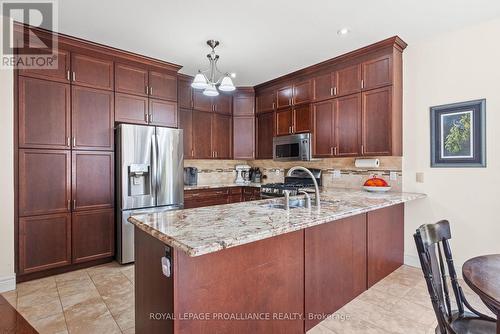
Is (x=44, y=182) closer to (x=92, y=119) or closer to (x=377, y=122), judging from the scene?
(x=92, y=119)

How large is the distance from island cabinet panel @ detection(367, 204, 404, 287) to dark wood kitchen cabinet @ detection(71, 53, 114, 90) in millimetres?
3322

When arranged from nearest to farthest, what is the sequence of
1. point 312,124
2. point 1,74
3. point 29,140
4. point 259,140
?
point 1,74, point 29,140, point 312,124, point 259,140

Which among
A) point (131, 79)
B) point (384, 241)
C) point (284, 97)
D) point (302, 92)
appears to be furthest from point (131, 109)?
point (384, 241)

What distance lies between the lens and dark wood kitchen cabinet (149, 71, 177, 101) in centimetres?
359

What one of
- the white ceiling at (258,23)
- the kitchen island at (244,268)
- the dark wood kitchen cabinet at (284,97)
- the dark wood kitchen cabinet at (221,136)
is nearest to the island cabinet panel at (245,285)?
the kitchen island at (244,268)

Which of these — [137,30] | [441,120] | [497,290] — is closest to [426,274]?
[497,290]

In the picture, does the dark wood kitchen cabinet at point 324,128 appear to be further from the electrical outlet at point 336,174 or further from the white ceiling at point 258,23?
the white ceiling at point 258,23

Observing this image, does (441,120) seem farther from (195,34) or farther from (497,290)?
(195,34)

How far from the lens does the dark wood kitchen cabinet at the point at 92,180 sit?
3.01m

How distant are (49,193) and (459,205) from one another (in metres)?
4.36

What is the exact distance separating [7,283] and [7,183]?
959 millimetres

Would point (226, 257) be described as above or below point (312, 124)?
below

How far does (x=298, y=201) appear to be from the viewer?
252 centimetres

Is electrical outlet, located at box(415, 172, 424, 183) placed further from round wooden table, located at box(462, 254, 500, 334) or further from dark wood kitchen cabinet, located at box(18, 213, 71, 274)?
dark wood kitchen cabinet, located at box(18, 213, 71, 274)
